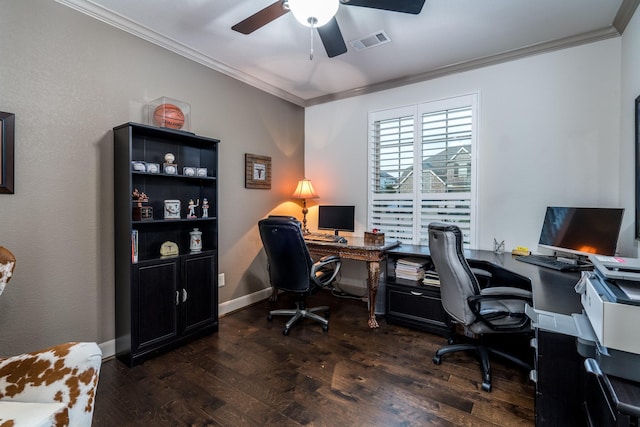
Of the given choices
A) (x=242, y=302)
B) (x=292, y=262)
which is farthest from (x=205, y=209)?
(x=242, y=302)

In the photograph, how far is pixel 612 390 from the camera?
900 mm

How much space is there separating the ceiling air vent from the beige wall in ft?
5.27

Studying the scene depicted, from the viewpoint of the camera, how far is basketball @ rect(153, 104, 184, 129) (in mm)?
2477

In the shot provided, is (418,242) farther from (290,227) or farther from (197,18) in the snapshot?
(197,18)

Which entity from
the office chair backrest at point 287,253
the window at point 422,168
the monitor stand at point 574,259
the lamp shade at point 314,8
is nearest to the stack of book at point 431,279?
the window at point 422,168

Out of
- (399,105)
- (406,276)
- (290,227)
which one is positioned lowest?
(406,276)

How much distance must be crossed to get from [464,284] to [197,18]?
2.79m

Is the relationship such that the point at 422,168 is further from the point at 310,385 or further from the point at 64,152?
the point at 64,152

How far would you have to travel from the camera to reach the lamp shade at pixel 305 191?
3.90m

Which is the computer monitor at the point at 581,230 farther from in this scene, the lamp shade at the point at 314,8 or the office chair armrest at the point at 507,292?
the lamp shade at the point at 314,8

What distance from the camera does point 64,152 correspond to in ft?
6.83

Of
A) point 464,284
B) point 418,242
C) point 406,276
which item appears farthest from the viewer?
point 418,242

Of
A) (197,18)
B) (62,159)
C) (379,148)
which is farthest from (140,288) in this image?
(379,148)

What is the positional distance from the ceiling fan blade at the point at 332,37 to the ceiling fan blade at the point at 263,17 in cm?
28
